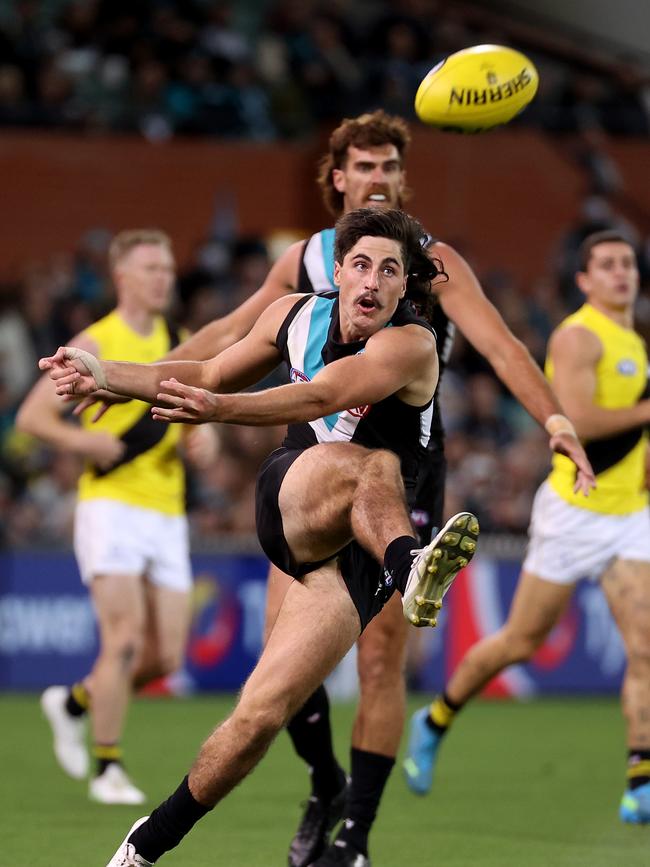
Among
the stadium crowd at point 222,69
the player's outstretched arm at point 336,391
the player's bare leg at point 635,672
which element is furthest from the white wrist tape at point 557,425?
the stadium crowd at point 222,69

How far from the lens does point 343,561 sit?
17.7 ft

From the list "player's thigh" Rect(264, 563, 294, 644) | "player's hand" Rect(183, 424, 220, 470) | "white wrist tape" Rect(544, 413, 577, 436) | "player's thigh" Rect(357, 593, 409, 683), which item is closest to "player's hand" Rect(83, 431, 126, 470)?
"player's hand" Rect(183, 424, 220, 470)

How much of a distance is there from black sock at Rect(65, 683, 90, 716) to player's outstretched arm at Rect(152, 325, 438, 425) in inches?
154

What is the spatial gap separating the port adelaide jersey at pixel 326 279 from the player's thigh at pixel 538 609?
5.27 feet

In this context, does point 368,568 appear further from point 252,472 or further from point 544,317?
point 544,317

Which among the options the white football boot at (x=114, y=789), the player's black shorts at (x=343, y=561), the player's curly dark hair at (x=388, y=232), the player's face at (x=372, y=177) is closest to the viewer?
the player's black shorts at (x=343, y=561)

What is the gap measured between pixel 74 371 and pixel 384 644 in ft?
6.49

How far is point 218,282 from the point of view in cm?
1633

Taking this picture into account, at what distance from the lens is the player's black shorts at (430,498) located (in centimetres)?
668

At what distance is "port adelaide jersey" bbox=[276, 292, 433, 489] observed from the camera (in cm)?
547

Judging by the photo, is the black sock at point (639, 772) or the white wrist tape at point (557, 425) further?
the black sock at point (639, 772)

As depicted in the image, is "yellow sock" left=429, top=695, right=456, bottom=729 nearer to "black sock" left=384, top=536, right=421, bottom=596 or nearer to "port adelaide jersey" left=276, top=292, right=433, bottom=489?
"port adelaide jersey" left=276, top=292, right=433, bottom=489

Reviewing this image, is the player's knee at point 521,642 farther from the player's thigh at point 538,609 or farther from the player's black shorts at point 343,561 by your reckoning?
the player's black shorts at point 343,561

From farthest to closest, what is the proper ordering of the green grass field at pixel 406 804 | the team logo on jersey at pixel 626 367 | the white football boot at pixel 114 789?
1. the team logo on jersey at pixel 626 367
2. the white football boot at pixel 114 789
3. the green grass field at pixel 406 804
